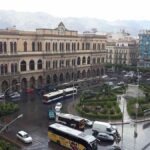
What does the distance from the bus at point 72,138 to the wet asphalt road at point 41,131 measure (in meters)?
1.24

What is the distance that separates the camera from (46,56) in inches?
3760

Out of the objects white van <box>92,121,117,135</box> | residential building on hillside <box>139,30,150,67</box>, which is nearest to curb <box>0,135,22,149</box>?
white van <box>92,121,117,135</box>

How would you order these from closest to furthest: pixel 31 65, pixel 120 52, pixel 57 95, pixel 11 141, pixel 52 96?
pixel 11 141, pixel 52 96, pixel 57 95, pixel 31 65, pixel 120 52

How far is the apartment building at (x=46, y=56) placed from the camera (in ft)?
276

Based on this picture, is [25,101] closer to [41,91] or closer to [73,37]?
[41,91]

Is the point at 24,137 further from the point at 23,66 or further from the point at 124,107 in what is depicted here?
the point at 23,66

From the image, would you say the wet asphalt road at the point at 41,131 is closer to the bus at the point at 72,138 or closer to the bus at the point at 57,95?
the bus at the point at 72,138

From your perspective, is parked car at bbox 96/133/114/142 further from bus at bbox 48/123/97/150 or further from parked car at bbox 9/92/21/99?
parked car at bbox 9/92/21/99

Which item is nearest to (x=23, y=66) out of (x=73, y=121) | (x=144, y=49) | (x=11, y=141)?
(x=73, y=121)

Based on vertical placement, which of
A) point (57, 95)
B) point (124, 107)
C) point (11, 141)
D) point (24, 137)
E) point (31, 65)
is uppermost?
point (31, 65)

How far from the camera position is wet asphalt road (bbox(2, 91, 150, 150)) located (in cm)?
4934

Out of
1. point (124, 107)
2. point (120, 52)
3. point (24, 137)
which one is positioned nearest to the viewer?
point (24, 137)

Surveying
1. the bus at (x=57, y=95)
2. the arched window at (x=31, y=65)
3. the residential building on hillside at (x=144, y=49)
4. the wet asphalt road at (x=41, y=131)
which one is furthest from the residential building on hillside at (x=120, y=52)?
the wet asphalt road at (x=41, y=131)

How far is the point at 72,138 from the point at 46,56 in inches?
2053
